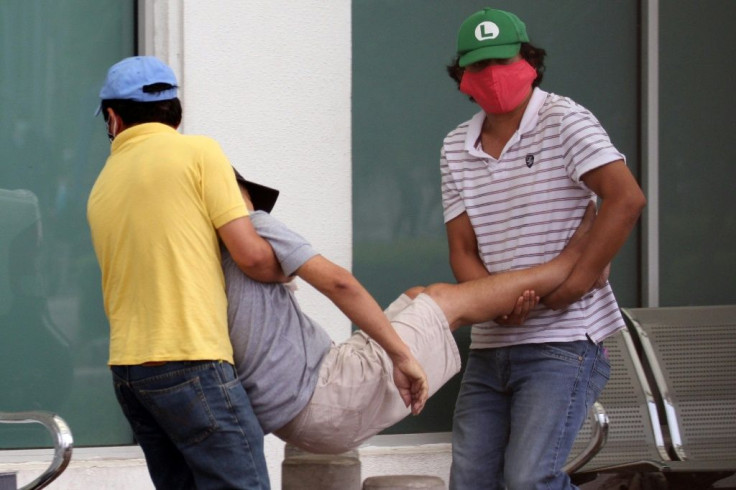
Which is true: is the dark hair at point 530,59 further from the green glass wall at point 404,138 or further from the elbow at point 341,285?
the green glass wall at point 404,138

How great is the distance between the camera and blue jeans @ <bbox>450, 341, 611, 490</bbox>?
367 centimetres

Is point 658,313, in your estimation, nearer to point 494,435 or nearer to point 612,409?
point 612,409

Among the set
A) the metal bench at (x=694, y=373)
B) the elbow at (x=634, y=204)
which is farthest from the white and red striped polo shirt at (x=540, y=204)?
the metal bench at (x=694, y=373)

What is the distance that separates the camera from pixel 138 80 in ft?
11.4

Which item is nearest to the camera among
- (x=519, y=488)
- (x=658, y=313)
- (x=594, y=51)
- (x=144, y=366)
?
(x=144, y=366)

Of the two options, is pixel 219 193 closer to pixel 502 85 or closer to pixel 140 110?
pixel 140 110

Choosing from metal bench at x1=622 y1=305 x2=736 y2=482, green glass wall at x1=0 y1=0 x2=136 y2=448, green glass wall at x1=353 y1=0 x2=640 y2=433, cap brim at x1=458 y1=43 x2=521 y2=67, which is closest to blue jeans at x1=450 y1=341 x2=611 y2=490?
cap brim at x1=458 y1=43 x2=521 y2=67

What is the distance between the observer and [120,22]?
592cm

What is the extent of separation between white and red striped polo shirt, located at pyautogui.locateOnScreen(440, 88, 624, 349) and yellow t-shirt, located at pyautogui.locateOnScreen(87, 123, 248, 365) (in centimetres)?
89

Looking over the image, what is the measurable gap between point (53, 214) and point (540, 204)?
2774 millimetres

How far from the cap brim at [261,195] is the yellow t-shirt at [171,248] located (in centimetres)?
26

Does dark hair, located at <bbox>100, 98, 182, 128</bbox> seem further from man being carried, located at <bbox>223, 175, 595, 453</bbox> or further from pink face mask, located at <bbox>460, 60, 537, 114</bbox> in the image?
pink face mask, located at <bbox>460, 60, 537, 114</bbox>

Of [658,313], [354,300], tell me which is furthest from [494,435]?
[658,313]

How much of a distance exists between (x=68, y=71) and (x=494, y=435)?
292cm
